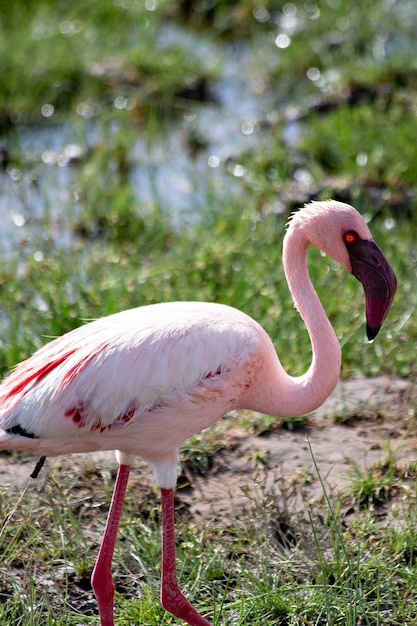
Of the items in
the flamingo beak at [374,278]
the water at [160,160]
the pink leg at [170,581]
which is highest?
the flamingo beak at [374,278]

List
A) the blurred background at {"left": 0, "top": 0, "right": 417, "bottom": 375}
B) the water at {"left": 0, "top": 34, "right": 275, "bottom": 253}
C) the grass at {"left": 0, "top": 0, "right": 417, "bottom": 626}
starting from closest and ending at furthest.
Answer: the grass at {"left": 0, "top": 0, "right": 417, "bottom": 626} < the blurred background at {"left": 0, "top": 0, "right": 417, "bottom": 375} < the water at {"left": 0, "top": 34, "right": 275, "bottom": 253}

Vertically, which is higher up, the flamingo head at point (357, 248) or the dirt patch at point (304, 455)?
the flamingo head at point (357, 248)

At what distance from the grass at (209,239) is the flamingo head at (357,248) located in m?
0.67

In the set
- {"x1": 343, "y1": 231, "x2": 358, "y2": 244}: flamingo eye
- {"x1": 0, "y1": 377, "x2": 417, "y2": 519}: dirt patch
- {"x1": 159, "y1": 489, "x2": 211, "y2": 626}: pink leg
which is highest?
{"x1": 343, "y1": 231, "x2": 358, "y2": 244}: flamingo eye

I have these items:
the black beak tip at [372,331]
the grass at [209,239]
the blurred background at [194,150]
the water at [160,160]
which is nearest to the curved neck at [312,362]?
the black beak tip at [372,331]

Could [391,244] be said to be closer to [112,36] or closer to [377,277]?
[377,277]

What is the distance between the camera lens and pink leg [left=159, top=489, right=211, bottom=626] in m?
3.62

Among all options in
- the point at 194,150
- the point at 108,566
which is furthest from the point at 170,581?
the point at 194,150

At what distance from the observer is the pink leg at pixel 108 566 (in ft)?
11.9

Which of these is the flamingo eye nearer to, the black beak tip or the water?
the black beak tip

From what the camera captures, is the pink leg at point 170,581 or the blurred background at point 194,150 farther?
the blurred background at point 194,150

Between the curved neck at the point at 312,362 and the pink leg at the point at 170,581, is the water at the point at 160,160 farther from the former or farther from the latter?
the pink leg at the point at 170,581

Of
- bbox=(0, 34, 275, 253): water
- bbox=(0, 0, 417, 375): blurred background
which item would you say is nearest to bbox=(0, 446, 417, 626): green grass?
bbox=(0, 0, 417, 375): blurred background

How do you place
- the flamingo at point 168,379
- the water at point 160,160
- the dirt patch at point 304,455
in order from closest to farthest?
the flamingo at point 168,379 → the dirt patch at point 304,455 → the water at point 160,160
